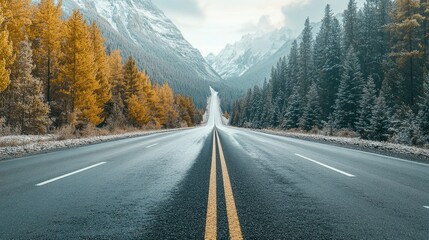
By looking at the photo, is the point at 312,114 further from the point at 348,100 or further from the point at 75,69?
the point at 75,69

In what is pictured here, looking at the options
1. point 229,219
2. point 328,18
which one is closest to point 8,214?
point 229,219

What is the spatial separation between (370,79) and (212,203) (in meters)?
27.6

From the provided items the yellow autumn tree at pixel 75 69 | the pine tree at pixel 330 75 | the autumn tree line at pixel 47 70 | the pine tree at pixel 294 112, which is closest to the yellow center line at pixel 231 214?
the autumn tree line at pixel 47 70

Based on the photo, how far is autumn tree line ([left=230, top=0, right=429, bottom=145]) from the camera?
20328 mm

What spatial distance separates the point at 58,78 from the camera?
79.7 ft

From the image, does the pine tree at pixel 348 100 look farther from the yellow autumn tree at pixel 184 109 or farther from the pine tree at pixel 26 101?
the yellow autumn tree at pixel 184 109

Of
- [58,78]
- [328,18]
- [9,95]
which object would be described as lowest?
[9,95]

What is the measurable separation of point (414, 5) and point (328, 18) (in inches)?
913

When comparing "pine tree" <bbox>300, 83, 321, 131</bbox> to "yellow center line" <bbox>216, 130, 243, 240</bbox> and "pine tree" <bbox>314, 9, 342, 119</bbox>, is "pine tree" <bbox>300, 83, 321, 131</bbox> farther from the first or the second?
"yellow center line" <bbox>216, 130, 243, 240</bbox>

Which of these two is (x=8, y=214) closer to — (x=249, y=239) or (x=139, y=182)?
(x=139, y=182)

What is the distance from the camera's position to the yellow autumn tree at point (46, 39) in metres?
24.2

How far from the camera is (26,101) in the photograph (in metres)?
20.5

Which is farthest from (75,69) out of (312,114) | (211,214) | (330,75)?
(330,75)

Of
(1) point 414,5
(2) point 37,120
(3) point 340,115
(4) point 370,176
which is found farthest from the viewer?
(3) point 340,115
